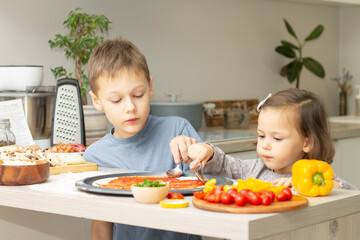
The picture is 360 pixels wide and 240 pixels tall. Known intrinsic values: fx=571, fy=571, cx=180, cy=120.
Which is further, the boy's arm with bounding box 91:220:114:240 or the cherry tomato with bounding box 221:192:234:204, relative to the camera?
the boy's arm with bounding box 91:220:114:240

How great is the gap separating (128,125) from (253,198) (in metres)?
0.59

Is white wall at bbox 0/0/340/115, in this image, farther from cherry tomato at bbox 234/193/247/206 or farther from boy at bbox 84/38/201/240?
cherry tomato at bbox 234/193/247/206

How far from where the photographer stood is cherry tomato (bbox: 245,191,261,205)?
824 millimetres

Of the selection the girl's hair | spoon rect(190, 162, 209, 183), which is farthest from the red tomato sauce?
the girl's hair

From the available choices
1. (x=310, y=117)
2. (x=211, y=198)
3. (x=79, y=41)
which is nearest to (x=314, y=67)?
(x=79, y=41)

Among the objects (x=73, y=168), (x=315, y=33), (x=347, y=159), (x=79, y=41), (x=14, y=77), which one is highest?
(x=315, y=33)

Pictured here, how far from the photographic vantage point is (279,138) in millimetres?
1320

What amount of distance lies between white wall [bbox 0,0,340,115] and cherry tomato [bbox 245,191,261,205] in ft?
5.34

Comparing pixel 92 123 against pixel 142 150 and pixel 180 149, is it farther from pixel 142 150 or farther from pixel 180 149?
pixel 180 149

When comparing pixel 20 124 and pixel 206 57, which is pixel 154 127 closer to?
pixel 20 124

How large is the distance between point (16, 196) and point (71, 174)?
0.24 metres

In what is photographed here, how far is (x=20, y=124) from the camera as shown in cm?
189

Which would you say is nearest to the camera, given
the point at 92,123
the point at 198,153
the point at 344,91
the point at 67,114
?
the point at 198,153

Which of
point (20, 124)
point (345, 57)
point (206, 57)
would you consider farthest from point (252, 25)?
point (20, 124)
